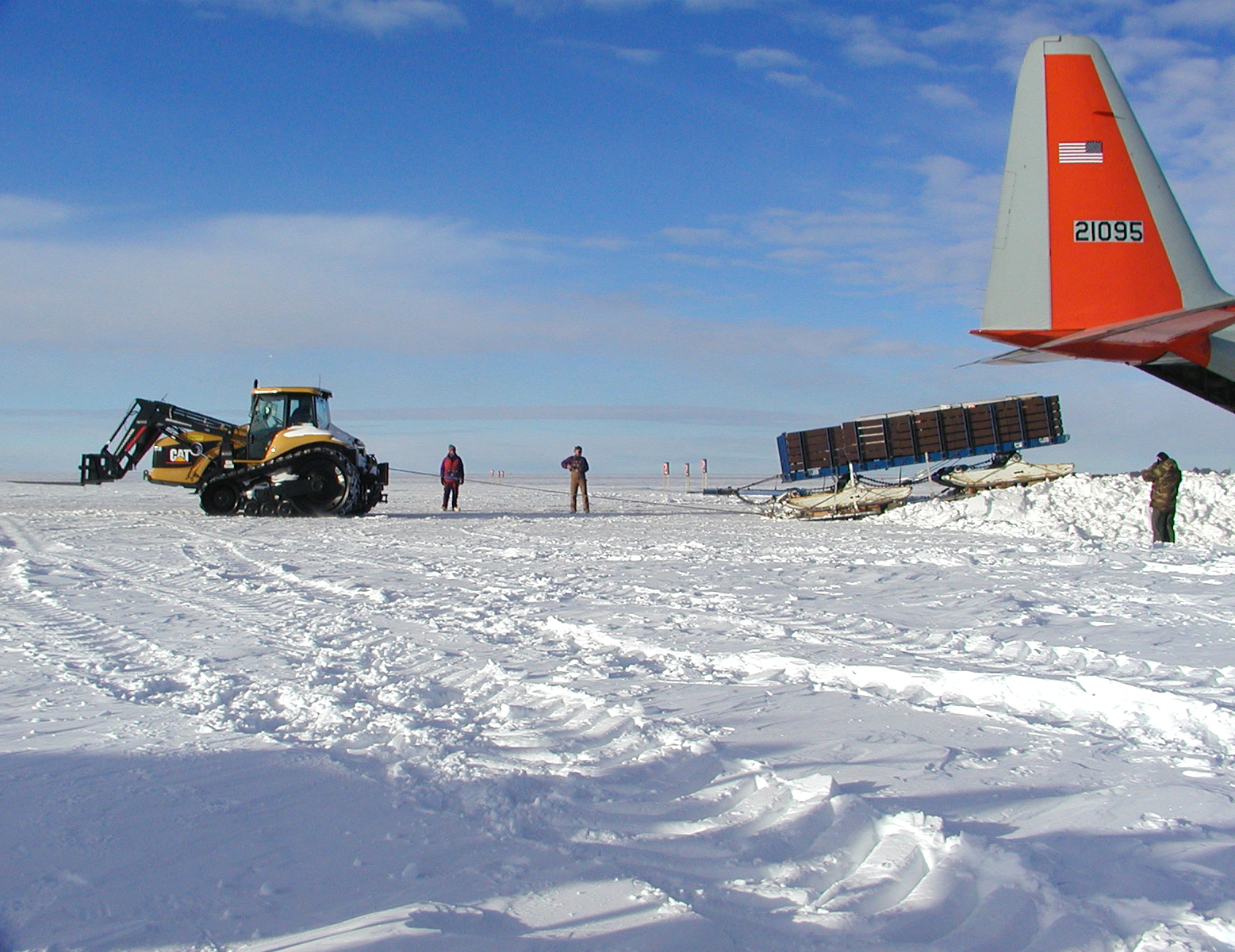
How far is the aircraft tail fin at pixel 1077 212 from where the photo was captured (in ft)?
31.5

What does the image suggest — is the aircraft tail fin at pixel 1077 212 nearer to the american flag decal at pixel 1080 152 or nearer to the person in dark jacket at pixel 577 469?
the american flag decal at pixel 1080 152

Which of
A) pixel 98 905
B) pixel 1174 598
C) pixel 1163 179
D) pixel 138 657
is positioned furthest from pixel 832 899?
pixel 1163 179

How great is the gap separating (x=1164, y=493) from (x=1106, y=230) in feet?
11.5

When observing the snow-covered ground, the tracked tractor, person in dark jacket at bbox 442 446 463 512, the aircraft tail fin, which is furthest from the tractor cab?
the aircraft tail fin

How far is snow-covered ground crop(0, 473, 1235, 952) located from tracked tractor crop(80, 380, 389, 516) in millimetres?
8861

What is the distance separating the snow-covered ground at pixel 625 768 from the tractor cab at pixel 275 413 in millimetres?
9706

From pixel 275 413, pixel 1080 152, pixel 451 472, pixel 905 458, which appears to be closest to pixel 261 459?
pixel 275 413

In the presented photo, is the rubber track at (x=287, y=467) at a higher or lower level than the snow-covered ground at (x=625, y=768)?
higher

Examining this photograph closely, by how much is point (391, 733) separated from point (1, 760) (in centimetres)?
134

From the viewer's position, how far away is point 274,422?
1630cm

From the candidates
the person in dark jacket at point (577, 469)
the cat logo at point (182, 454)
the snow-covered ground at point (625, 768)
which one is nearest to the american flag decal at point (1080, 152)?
the snow-covered ground at point (625, 768)

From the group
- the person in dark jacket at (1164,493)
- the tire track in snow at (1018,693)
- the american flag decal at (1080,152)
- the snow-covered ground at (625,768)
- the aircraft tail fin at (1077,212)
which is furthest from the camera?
the person in dark jacket at (1164,493)

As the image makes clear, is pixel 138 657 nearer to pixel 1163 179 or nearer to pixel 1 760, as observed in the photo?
pixel 1 760

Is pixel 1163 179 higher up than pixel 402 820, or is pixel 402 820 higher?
pixel 1163 179
